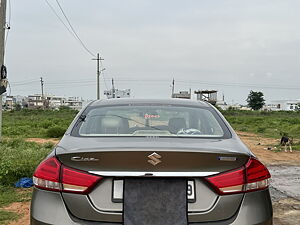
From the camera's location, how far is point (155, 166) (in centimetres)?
203

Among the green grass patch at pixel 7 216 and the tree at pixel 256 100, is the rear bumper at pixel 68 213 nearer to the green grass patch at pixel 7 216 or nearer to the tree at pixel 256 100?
the green grass patch at pixel 7 216

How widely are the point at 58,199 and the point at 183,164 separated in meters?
0.74

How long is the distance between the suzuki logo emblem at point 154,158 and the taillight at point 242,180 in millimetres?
293

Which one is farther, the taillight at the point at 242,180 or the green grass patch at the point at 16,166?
the green grass patch at the point at 16,166

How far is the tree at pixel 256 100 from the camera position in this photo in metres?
79.4

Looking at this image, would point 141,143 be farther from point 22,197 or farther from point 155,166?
point 22,197

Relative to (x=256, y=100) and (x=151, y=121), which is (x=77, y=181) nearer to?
(x=151, y=121)

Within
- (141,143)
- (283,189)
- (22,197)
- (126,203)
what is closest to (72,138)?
(141,143)

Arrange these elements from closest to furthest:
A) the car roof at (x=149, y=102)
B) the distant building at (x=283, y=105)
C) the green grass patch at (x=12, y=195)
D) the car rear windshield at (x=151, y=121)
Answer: the car rear windshield at (x=151, y=121), the car roof at (x=149, y=102), the green grass patch at (x=12, y=195), the distant building at (x=283, y=105)

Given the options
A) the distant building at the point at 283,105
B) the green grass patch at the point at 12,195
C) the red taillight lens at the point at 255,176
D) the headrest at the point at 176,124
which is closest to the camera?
the red taillight lens at the point at 255,176

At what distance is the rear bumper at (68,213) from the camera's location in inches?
81.3

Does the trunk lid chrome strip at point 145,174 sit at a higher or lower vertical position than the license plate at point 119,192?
higher

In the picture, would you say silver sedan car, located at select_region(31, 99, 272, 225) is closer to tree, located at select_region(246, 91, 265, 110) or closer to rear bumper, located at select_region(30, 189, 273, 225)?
rear bumper, located at select_region(30, 189, 273, 225)

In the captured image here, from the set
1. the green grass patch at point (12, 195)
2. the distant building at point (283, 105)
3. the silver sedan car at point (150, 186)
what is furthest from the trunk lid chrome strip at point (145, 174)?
the distant building at point (283, 105)
